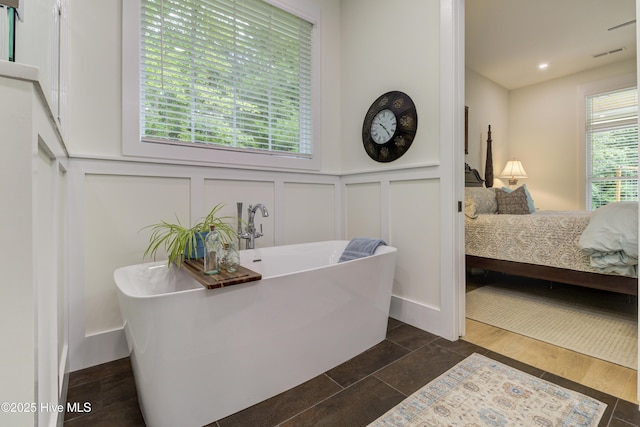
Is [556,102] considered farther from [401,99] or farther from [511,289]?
[401,99]

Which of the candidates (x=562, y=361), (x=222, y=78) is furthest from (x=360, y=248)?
(x=222, y=78)

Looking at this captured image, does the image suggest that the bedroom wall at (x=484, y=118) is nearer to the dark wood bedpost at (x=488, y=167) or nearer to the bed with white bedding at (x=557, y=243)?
the dark wood bedpost at (x=488, y=167)

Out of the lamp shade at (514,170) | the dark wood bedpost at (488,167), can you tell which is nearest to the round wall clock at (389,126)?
the dark wood bedpost at (488,167)

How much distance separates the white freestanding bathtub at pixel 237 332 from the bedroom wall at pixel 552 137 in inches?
179

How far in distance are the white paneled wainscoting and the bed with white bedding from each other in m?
1.17

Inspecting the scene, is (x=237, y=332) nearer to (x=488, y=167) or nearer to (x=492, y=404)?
(x=492, y=404)

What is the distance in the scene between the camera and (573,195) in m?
4.57

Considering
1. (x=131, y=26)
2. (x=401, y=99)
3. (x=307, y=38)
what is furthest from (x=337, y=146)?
(x=131, y=26)

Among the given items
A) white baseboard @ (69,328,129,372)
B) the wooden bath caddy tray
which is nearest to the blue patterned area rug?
the wooden bath caddy tray

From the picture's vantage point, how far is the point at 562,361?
5.48 ft

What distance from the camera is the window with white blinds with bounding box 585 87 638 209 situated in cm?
416

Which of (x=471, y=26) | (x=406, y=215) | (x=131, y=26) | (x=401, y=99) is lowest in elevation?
(x=406, y=215)

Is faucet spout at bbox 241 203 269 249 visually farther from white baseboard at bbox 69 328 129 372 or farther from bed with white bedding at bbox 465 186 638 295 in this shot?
bed with white bedding at bbox 465 186 638 295

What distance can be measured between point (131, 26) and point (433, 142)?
83.0 inches
